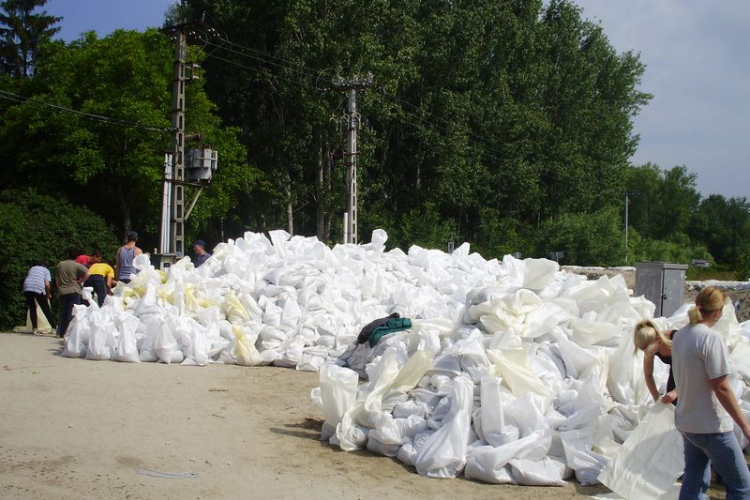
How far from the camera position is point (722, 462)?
343 cm

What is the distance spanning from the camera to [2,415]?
5.80 m

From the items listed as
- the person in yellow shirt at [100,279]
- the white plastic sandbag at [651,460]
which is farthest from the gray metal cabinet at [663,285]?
the person in yellow shirt at [100,279]

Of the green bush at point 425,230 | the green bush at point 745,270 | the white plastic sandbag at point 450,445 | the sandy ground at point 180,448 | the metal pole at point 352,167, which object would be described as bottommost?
the sandy ground at point 180,448

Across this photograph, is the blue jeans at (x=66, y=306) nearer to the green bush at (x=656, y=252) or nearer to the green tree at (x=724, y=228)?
the green bush at (x=656, y=252)

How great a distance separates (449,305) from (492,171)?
26.5 meters

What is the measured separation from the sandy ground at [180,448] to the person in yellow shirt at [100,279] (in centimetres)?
335

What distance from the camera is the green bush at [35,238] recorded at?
15227 mm

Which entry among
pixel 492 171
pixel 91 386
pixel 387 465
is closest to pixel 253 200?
pixel 492 171

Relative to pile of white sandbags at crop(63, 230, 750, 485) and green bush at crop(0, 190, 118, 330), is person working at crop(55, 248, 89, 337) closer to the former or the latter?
pile of white sandbags at crop(63, 230, 750, 485)

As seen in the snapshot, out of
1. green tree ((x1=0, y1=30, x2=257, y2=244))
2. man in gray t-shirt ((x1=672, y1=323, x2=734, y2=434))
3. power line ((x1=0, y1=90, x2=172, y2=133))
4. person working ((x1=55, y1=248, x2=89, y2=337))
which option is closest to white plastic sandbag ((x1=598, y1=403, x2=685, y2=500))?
man in gray t-shirt ((x1=672, y1=323, x2=734, y2=434))

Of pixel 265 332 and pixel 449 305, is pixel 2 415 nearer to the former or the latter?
pixel 265 332

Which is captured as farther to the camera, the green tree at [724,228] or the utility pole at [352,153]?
the green tree at [724,228]

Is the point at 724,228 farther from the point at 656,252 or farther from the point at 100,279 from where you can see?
the point at 100,279

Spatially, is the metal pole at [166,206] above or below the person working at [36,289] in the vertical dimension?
above
